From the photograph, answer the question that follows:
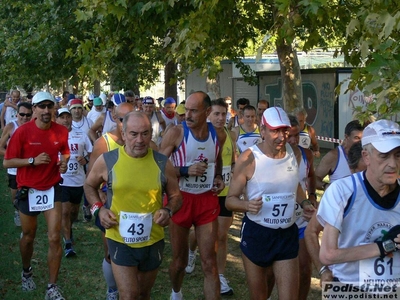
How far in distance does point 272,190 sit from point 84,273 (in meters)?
3.76

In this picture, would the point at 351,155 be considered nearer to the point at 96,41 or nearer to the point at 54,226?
the point at 54,226

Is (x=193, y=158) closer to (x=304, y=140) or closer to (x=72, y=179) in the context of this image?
(x=304, y=140)

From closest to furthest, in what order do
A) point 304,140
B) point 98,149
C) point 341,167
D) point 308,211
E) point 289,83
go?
point 308,211 < point 341,167 < point 98,149 < point 304,140 < point 289,83

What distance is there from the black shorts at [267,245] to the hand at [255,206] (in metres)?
0.32

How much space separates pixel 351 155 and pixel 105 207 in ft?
6.71

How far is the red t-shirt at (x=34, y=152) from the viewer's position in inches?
290

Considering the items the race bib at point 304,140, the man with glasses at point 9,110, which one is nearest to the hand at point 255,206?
the race bib at point 304,140

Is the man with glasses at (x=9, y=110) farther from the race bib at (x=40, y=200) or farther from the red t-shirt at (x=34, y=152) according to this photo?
the race bib at (x=40, y=200)

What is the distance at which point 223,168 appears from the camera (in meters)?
7.76

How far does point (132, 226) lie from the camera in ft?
17.4

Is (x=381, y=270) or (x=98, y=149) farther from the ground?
(x=98, y=149)

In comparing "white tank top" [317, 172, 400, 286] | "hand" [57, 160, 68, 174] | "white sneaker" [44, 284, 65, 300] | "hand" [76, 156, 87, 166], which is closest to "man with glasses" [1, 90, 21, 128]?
"hand" [76, 156, 87, 166]

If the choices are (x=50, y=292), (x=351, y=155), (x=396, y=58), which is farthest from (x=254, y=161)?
(x=50, y=292)

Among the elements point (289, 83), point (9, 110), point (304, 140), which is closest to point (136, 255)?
point (304, 140)
